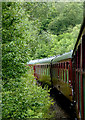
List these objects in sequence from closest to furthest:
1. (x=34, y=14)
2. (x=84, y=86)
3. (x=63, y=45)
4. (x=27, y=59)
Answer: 1. (x=84, y=86)
2. (x=27, y=59)
3. (x=34, y=14)
4. (x=63, y=45)

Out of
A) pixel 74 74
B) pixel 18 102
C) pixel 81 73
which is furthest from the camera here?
pixel 18 102

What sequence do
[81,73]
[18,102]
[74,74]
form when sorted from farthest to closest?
[18,102] → [74,74] → [81,73]

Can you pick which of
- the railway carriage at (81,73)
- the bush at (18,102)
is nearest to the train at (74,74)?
the railway carriage at (81,73)

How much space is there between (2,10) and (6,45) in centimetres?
96

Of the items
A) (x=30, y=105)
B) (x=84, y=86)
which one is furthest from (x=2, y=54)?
(x=84, y=86)

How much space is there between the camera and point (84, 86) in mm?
2568

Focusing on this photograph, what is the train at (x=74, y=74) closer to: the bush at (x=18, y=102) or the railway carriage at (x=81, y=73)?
the railway carriage at (x=81, y=73)

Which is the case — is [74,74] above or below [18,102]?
above

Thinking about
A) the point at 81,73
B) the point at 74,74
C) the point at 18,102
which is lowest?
the point at 18,102

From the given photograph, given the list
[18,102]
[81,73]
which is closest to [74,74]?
[18,102]

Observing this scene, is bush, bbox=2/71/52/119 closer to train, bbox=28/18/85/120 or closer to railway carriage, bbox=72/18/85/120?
train, bbox=28/18/85/120

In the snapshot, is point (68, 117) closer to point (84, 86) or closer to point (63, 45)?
point (84, 86)

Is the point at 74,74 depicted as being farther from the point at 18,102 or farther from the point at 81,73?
the point at 81,73

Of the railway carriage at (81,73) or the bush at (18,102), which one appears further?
the bush at (18,102)
